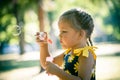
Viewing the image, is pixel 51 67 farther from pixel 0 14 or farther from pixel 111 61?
pixel 111 61

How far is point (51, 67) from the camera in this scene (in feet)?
3.08

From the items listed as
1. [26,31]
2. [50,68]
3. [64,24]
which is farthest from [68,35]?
[26,31]

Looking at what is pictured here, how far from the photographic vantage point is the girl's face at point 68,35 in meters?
1.01

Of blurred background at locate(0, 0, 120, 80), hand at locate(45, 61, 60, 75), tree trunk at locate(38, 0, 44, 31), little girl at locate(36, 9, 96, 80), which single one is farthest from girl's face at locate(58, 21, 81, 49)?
tree trunk at locate(38, 0, 44, 31)

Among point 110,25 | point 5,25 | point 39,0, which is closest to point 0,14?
point 5,25

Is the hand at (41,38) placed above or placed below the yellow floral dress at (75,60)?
above

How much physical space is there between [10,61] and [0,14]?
0.33m

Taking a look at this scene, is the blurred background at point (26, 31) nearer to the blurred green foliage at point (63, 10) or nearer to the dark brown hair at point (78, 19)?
the blurred green foliage at point (63, 10)

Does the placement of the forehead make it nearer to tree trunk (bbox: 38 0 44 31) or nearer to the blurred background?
the blurred background

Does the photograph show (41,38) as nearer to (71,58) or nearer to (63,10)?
(71,58)

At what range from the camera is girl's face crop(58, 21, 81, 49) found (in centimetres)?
101

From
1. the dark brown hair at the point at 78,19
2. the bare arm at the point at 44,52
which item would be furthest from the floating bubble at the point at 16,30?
the dark brown hair at the point at 78,19

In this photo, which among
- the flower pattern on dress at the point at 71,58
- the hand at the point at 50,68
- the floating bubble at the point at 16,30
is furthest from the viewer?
the floating bubble at the point at 16,30

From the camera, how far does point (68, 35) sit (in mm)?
1023
